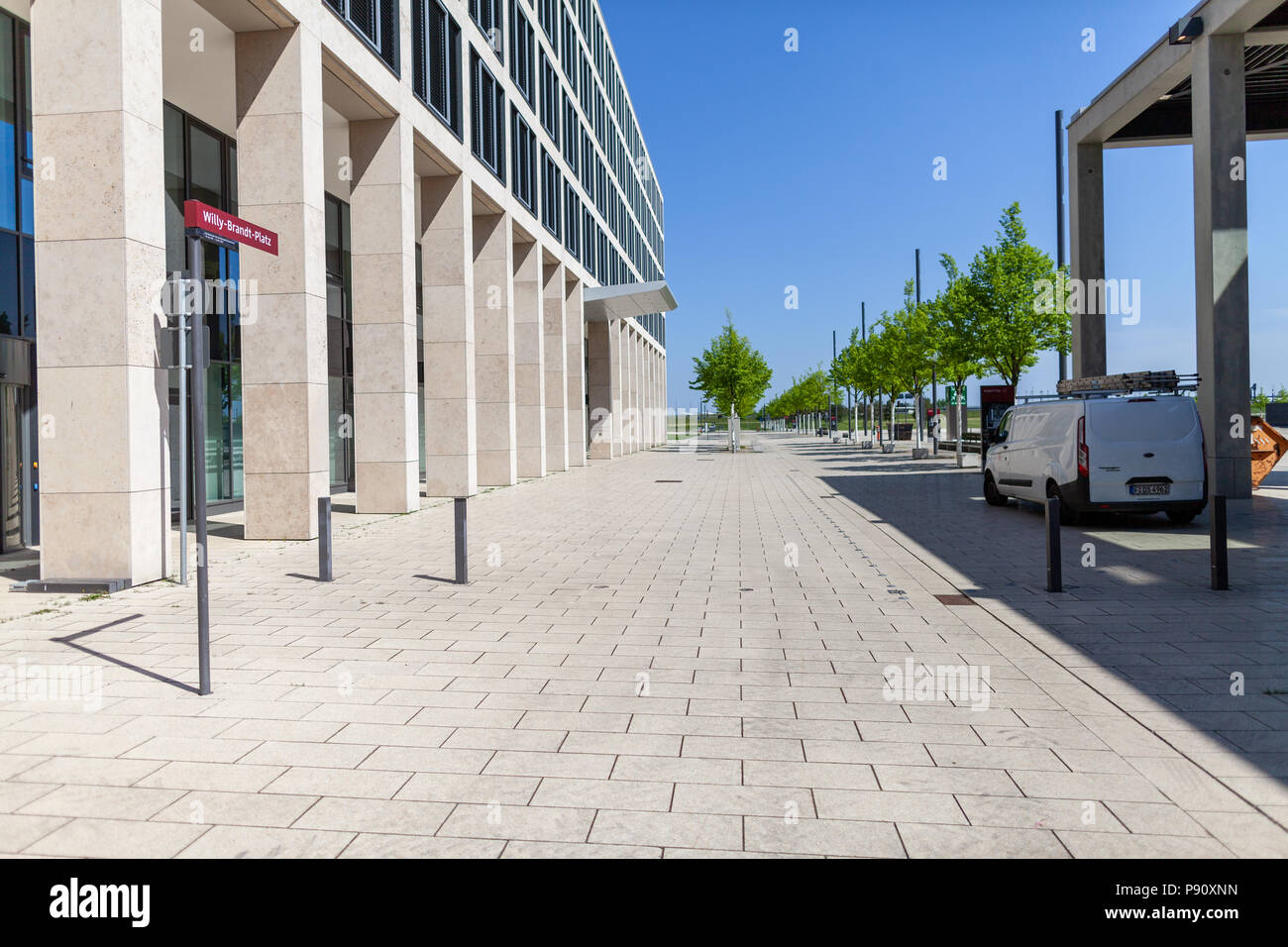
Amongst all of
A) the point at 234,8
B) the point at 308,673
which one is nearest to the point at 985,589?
the point at 308,673

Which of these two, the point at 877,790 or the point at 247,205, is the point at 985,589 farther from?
the point at 247,205

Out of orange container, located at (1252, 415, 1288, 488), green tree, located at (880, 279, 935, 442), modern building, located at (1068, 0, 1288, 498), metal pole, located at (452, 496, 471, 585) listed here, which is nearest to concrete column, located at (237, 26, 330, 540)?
metal pole, located at (452, 496, 471, 585)

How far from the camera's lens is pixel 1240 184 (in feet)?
55.7

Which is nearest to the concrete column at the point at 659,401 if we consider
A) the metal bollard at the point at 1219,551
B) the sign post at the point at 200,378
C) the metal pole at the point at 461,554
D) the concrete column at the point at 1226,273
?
the concrete column at the point at 1226,273

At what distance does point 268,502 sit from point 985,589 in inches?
365

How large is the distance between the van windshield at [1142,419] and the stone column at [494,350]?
46.4ft

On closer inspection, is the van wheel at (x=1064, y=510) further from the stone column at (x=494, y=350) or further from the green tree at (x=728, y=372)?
the green tree at (x=728, y=372)

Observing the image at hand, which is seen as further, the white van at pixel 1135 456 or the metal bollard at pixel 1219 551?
the white van at pixel 1135 456

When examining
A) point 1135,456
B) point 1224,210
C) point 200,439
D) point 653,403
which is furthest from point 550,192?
point 653,403

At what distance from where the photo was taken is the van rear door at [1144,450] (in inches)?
515

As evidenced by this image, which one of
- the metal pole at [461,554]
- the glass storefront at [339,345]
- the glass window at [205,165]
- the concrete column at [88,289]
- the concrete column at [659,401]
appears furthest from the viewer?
the concrete column at [659,401]

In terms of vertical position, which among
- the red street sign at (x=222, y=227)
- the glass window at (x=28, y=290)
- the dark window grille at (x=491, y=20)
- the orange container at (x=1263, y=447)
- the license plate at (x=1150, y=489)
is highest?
the dark window grille at (x=491, y=20)

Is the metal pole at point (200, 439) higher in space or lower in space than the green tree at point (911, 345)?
lower

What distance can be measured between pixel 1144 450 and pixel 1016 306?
47.8 feet
